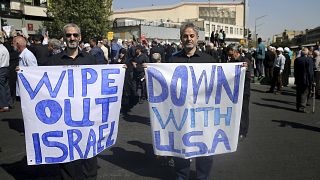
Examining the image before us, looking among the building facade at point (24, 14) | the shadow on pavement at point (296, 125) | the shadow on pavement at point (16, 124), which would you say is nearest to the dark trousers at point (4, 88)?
the shadow on pavement at point (16, 124)

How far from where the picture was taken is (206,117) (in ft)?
15.2

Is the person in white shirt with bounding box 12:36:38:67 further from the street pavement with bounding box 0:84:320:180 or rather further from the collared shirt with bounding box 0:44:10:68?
the street pavement with bounding box 0:84:320:180

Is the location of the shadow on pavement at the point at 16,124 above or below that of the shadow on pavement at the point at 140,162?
above

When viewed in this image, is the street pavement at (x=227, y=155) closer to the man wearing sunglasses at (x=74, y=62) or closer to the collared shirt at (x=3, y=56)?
the man wearing sunglasses at (x=74, y=62)

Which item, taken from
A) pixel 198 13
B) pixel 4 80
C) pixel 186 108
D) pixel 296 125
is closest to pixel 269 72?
pixel 296 125

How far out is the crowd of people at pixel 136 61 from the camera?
4594mm

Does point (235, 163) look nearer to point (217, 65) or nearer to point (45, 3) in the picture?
point (217, 65)

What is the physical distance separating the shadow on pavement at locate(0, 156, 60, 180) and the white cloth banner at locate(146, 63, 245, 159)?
6.53 feet

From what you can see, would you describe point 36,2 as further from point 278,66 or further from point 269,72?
point 278,66

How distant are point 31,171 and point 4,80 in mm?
5844

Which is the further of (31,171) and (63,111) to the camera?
(31,171)

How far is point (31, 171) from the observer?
5.93m

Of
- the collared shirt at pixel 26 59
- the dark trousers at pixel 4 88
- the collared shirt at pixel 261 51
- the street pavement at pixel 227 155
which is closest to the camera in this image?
the street pavement at pixel 227 155

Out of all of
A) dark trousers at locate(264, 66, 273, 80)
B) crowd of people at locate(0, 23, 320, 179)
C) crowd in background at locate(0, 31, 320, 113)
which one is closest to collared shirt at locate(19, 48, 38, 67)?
crowd of people at locate(0, 23, 320, 179)
